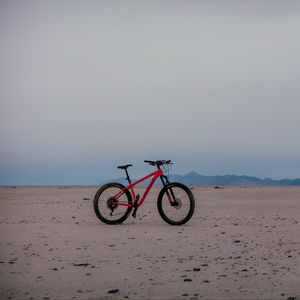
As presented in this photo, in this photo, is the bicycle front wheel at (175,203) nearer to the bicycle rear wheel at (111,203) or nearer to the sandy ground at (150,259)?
the sandy ground at (150,259)

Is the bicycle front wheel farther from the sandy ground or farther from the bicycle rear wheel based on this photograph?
the bicycle rear wheel

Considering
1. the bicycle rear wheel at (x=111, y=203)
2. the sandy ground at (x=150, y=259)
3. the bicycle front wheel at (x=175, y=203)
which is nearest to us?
the sandy ground at (x=150, y=259)

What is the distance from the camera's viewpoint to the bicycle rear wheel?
13.4m

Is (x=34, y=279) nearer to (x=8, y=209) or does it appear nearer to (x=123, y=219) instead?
(x=123, y=219)

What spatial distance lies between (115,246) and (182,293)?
10.9 feet

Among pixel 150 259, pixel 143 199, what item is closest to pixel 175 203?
pixel 143 199

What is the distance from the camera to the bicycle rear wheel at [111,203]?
1342 cm

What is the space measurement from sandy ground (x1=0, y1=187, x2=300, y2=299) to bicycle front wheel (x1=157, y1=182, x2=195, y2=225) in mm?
245

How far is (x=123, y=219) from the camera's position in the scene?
44.0ft

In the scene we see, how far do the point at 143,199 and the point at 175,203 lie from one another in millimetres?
756

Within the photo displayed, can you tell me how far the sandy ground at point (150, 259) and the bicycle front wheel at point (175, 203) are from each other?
0.80ft

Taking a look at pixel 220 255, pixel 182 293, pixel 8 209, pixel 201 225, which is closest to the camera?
pixel 182 293

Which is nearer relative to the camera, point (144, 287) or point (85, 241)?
point (144, 287)

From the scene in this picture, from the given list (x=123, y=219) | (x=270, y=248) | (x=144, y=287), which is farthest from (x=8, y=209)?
(x=144, y=287)
